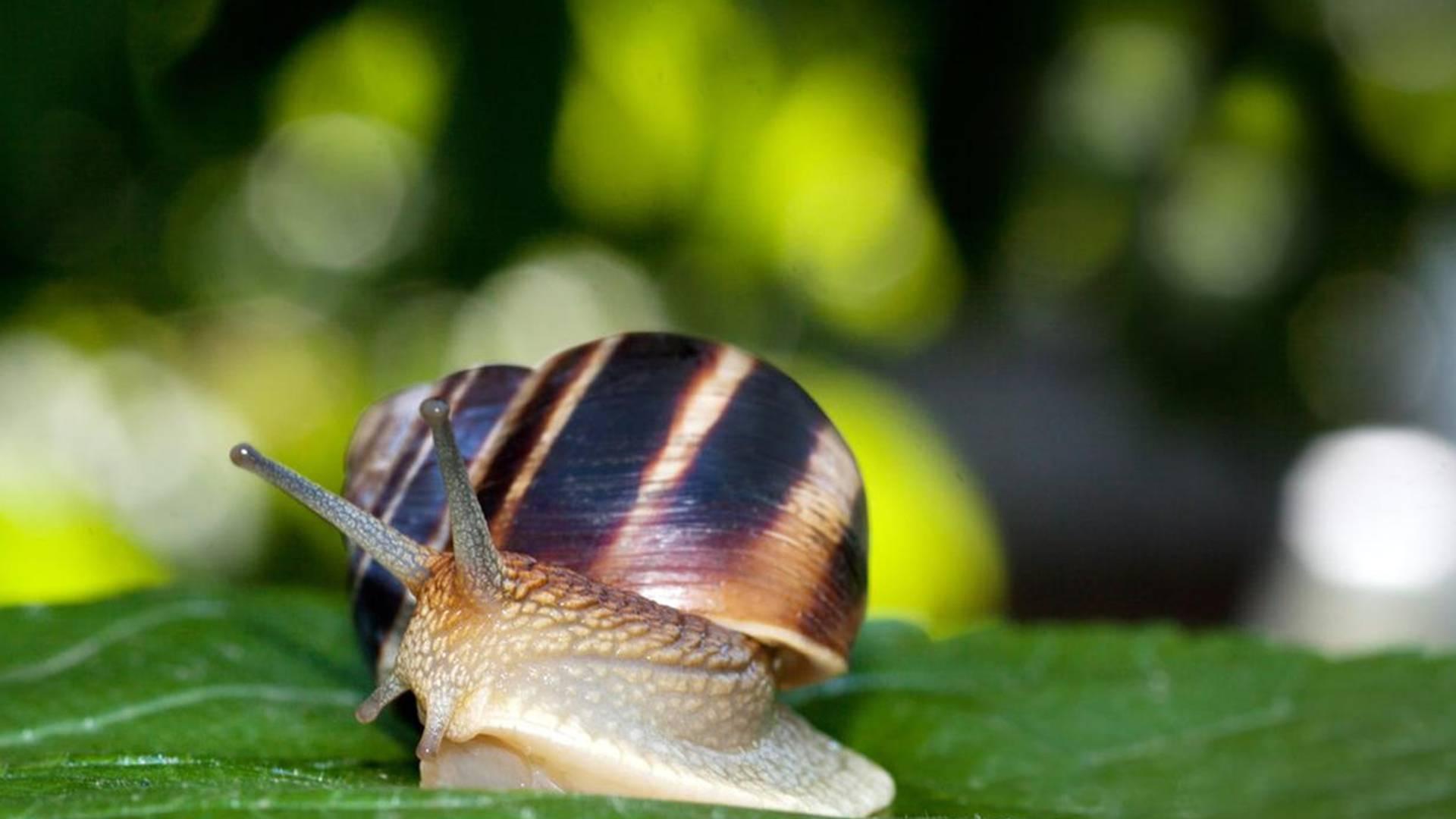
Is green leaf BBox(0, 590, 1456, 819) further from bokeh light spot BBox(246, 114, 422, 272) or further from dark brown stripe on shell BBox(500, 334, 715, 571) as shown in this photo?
bokeh light spot BBox(246, 114, 422, 272)

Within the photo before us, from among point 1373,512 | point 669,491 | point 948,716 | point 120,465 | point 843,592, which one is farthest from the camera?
point 1373,512

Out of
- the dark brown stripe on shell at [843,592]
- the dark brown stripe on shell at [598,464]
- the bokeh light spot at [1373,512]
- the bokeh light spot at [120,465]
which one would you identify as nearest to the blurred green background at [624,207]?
the bokeh light spot at [120,465]

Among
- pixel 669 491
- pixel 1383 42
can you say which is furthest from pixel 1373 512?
pixel 669 491

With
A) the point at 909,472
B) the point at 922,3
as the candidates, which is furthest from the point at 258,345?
the point at 922,3

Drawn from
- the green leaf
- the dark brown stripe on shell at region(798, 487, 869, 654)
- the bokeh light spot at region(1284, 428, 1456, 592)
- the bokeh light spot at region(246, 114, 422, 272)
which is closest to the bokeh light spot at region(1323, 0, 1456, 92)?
the bokeh light spot at region(1284, 428, 1456, 592)

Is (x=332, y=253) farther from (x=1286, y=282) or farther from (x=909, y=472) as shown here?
(x=1286, y=282)

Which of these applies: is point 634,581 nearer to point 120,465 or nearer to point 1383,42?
point 120,465
